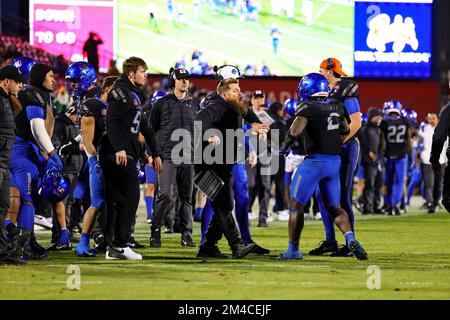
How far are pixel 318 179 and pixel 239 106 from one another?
114cm

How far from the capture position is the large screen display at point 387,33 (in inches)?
1188

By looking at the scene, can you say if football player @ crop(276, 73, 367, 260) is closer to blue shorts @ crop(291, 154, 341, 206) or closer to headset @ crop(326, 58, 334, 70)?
blue shorts @ crop(291, 154, 341, 206)

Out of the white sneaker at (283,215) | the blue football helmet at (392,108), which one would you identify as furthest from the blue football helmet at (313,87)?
the blue football helmet at (392,108)

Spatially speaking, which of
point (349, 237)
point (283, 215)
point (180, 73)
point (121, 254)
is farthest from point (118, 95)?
point (283, 215)

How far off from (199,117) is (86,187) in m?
3.09

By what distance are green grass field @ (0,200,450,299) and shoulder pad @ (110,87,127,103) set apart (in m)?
1.64

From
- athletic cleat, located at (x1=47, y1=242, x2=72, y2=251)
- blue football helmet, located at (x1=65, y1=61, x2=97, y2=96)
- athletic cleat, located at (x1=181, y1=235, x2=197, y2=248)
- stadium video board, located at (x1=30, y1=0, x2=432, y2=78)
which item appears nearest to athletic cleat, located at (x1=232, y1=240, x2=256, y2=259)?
athletic cleat, located at (x1=181, y1=235, x2=197, y2=248)

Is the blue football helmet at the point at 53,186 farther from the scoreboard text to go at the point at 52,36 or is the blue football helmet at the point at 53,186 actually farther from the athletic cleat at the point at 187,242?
the scoreboard text to go at the point at 52,36

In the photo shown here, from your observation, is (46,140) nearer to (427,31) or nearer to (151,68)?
(151,68)

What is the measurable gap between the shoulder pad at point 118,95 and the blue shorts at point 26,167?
96 cm

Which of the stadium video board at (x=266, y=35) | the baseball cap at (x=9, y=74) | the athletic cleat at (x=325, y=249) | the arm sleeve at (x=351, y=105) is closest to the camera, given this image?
the baseball cap at (x=9, y=74)

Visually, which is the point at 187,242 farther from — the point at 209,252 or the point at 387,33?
the point at 387,33

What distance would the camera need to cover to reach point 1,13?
2928 centimetres
